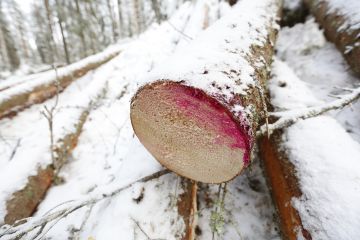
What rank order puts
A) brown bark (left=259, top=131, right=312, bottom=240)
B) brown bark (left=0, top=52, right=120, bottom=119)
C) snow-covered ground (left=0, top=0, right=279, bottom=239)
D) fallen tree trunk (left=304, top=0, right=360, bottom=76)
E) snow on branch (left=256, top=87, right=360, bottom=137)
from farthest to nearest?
brown bark (left=0, top=52, right=120, bottom=119), fallen tree trunk (left=304, top=0, right=360, bottom=76), snow on branch (left=256, top=87, right=360, bottom=137), snow-covered ground (left=0, top=0, right=279, bottom=239), brown bark (left=259, top=131, right=312, bottom=240)

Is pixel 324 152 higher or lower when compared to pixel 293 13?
lower

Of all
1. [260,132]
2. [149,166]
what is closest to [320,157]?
[260,132]

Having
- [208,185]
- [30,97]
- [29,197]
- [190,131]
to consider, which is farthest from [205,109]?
[30,97]

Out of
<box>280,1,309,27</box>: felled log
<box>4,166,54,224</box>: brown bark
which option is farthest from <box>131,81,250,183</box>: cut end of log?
<box>280,1,309,27</box>: felled log

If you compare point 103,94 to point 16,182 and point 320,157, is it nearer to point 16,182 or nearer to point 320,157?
point 16,182

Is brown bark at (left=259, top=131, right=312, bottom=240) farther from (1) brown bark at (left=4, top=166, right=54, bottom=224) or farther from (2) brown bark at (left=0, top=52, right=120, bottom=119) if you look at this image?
(2) brown bark at (left=0, top=52, right=120, bottom=119)

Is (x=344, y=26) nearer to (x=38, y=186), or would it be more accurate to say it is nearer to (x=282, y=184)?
(x=282, y=184)
